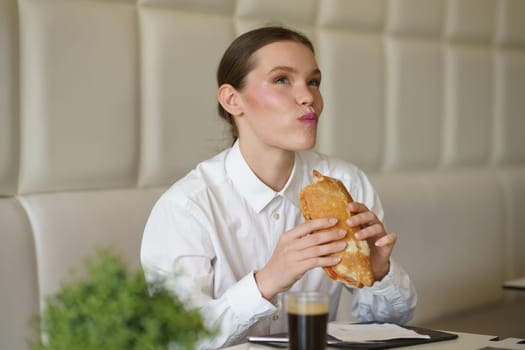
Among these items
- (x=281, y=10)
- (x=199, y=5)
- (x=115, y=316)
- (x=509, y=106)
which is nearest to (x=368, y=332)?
(x=115, y=316)

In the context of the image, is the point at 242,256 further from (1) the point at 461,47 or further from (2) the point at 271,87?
(1) the point at 461,47

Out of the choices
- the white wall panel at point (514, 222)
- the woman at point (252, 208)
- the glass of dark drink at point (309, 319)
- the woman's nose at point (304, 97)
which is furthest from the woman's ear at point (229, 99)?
the white wall panel at point (514, 222)

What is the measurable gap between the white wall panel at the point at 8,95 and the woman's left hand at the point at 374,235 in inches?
29.4

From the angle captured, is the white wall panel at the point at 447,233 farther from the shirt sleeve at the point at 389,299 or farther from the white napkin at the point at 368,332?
the white napkin at the point at 368,332

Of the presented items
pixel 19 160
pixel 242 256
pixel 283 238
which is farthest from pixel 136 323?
pixel 19 160

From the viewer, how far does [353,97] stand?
2.67 meters

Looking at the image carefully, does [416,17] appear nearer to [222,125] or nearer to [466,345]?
[222,125]

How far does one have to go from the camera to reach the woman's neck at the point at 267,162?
6.17 feet

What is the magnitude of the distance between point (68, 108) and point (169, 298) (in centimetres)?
114

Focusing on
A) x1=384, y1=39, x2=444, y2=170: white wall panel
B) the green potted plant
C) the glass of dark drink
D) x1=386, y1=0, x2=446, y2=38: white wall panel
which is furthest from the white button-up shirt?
x1=386, y1=0, x2=446, y2=38: white wall panel

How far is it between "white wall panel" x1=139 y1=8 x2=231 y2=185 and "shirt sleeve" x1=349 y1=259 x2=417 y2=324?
0.55 meters

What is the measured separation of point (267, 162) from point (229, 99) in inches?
6.6

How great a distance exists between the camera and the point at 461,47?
309 cm

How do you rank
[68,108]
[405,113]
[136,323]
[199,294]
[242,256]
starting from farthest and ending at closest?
[405,113]
[68,108]
[242,256]
[199,294]
[136,323]
